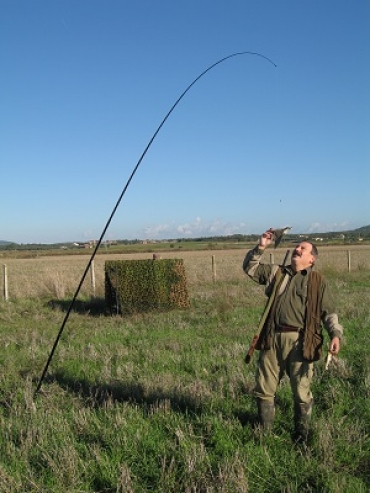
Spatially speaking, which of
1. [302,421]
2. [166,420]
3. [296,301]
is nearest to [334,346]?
[296,301]

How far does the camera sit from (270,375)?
4496 mm

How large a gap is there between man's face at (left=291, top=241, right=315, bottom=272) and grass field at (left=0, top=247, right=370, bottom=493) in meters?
1.44

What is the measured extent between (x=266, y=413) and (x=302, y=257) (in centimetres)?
146

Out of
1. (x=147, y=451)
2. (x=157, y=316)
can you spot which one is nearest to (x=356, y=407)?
(x=147, y=451)

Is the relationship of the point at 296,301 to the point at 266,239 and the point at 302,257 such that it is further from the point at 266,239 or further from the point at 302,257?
the point at 266,239

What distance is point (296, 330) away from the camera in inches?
175

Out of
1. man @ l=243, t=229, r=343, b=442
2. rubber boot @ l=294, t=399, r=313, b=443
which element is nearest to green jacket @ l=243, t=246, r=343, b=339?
man @ l=243, t=229, r=343, b=442

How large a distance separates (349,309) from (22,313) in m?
8.55

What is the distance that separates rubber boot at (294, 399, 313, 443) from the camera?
4.39 metres

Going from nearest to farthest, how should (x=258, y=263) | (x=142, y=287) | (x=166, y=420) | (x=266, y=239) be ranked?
1. (x=266, y=239)
2. (x=258, y=263)
3. (x=166, y=420)
4. (x=142, y=287)

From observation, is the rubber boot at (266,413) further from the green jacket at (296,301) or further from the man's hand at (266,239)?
the man's hand at (266,239)

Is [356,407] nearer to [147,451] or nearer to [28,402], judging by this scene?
[147,451]

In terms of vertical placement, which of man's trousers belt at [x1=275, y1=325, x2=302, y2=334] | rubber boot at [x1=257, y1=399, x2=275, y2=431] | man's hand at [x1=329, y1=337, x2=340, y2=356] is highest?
man's trousers belt at [x1=275, y1=325, x2=302, y2=334]

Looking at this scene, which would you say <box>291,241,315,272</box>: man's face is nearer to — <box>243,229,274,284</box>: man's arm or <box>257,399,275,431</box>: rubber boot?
<box>243,229,274,284</box>: man's arm
